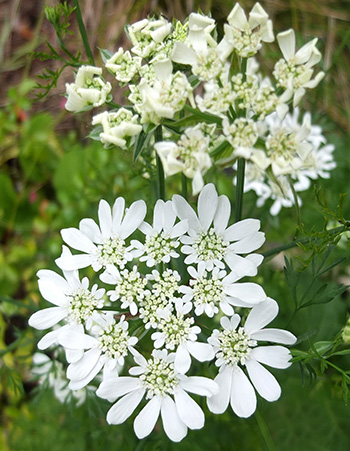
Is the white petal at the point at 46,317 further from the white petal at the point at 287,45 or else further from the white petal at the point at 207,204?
the white petal at the point at 287,45

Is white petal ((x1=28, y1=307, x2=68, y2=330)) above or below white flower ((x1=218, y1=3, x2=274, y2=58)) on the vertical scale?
below

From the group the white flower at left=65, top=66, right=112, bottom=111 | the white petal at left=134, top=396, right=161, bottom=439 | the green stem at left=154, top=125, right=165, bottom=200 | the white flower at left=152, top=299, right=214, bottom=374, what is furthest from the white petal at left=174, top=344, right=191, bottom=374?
the white flower at left=65, top=66, right=112, bottom=111

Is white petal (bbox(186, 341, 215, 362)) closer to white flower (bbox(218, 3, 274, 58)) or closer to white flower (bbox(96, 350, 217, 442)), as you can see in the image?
white flower (bbox(96, 350, 217, 442))

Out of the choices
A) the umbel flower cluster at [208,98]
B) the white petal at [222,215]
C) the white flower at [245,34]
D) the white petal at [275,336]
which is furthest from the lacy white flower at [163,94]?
the white petal at [275,336]

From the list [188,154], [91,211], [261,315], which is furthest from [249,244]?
[91,211]

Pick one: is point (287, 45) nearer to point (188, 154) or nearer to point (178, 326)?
point (188, 154)

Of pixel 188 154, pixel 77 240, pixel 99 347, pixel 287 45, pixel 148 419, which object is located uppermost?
pixel 287 45

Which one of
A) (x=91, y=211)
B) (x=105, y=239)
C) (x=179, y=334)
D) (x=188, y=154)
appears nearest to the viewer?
(x=188, y=154)
